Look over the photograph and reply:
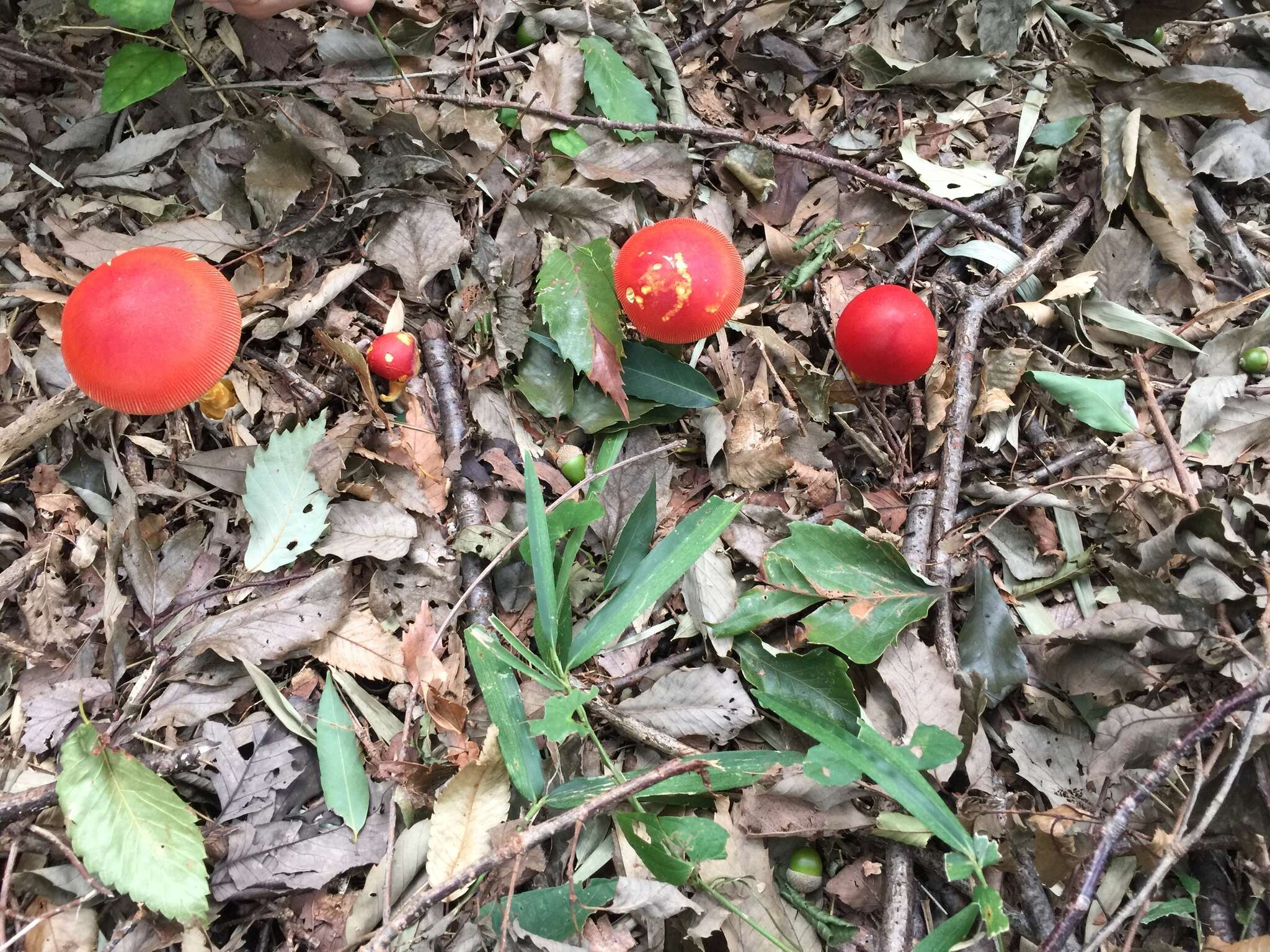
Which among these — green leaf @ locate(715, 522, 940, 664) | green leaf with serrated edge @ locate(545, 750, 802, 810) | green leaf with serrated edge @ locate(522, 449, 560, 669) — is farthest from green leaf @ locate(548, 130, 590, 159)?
green leaf with serrated edge @ locate(545, 750, 802, 810)

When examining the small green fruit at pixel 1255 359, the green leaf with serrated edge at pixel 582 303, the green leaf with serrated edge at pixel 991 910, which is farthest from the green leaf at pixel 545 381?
the small green fruit at pixel 1255 359

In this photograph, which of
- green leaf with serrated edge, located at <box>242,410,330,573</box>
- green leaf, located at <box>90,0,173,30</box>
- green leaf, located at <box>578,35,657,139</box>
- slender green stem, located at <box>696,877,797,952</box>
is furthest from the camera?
green leaf, located at <box>578,35,657,139</box>

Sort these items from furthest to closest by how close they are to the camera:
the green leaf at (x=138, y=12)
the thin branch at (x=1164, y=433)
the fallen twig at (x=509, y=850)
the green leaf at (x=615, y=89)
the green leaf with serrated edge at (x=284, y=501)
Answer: the green leaf at (x=615, y=89) → the thin branch at (x=1164, y=433) → the green leaf with serrated edge at (x=284, y=501) → the green leaf at (x=138, y=12) → the fallen twig at (x=509, y=850)

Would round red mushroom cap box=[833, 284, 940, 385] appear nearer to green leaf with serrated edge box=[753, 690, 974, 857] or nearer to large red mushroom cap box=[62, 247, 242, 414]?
green leaf with serrated edge box=[753, 690, 974, 857]

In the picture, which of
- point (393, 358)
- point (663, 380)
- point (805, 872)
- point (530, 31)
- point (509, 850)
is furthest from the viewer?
point (530, 31)

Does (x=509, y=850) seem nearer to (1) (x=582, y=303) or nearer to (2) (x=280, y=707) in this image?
(2) (x=280, y=707)

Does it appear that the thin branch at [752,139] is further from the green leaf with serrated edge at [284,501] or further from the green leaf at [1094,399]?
the green leaf with serrated edge at [284,501]

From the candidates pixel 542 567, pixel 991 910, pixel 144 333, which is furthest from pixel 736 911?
pixel 144 333
